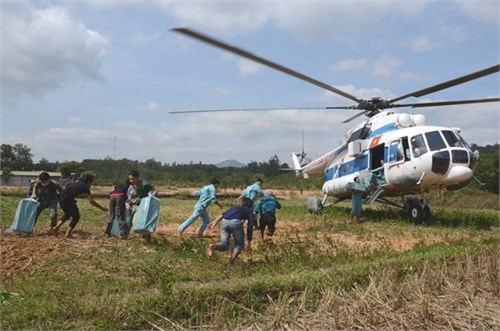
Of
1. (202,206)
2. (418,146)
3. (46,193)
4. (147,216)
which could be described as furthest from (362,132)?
(46,193)

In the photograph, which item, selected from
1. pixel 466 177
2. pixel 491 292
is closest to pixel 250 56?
pixel 491 292

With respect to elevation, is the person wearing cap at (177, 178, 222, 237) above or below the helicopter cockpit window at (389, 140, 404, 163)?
below

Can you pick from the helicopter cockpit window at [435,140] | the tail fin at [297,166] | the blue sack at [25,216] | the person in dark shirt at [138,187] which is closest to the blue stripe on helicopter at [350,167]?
the helicopter cockpit window at [435,140]

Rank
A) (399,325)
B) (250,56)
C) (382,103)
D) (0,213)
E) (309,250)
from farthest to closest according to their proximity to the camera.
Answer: (382,103), (0,213), (309,250), (399,325), (250,56)

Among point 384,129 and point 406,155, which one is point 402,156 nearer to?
point 406,155

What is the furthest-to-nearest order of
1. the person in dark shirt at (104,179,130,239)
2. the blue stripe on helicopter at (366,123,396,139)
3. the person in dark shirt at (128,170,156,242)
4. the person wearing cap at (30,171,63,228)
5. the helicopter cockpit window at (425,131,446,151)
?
the blue stripe on helicopter at (366,123,396,139) < the helicopter cockpit window at (425,131,446,151) < the person wearing cap at (30,171,63,228) < the person in dark shirt at (128,170,156,242) < the person in dark shirt at (104,179,130,239)

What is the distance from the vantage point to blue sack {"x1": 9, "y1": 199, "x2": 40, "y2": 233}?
895 cm

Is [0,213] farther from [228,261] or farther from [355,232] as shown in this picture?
[355,232]

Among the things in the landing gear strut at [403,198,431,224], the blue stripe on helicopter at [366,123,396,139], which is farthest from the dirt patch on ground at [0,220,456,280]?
the blue stripe on helicopter at [366,123,396,139]

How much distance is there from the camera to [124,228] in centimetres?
933

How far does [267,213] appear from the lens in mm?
10562

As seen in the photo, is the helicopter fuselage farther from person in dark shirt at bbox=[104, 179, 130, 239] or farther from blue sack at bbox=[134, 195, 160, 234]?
person in dark shirt at bbox=[104, 179, 130, 239]

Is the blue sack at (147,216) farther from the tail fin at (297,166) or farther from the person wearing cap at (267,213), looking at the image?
the tail fin at (297,166)

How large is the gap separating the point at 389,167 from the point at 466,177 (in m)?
2.06
